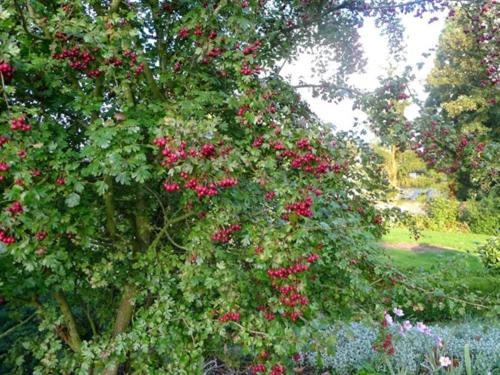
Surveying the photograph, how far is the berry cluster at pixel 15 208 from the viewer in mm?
1987

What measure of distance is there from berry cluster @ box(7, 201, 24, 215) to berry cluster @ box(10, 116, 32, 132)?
12.5 inches

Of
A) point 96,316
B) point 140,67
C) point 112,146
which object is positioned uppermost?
point 140,67

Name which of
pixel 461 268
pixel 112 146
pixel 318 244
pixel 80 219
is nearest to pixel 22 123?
pixel 112 146

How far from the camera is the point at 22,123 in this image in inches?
78.3

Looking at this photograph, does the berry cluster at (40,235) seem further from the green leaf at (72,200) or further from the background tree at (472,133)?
the background tree at (472,133)

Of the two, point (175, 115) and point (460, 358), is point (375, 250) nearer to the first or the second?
point (175, 115)

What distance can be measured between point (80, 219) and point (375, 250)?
1633mm

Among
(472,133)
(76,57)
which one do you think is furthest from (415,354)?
(76,57)

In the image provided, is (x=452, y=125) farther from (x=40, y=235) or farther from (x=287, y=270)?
(x=40, y=235)

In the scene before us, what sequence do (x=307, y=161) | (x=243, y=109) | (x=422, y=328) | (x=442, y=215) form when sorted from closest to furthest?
(x=307, y=161)
(x=243, y=109)
(x=422, y=328)
(x=442, y=215)

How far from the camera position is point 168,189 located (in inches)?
87.4

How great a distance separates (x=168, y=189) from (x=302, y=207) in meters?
0.64

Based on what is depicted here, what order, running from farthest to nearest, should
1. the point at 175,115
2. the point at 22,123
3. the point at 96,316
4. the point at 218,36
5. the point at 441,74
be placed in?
1. the point at 441,74
2. the point at 96,316
3. the point at 218,36
4. the point at 175,115
5. the point at 22,123

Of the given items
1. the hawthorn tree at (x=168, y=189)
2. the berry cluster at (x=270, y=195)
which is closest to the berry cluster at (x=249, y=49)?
the hawthorn tree at (x=168, y=189)
